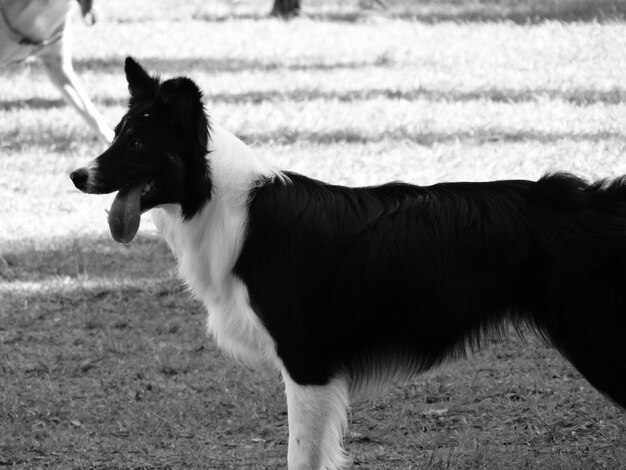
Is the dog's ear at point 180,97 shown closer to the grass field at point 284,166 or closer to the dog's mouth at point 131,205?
the dog's mouth at point 131,205

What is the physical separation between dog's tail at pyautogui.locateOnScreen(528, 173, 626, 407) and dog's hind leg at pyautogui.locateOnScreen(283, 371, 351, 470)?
0.94 metres

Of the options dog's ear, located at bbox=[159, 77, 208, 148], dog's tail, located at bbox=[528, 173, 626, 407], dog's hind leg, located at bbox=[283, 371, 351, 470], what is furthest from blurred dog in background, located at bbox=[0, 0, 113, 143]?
dog's tail, located at bbox=[528, 173, 626, 407]

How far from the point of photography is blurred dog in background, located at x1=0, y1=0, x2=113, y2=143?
10164mm

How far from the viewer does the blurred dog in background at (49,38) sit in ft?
33.3

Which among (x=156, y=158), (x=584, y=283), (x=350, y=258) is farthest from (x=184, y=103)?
(x=584, y=283)

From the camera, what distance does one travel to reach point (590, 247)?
4.58 metres

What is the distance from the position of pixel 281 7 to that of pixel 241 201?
15.4m

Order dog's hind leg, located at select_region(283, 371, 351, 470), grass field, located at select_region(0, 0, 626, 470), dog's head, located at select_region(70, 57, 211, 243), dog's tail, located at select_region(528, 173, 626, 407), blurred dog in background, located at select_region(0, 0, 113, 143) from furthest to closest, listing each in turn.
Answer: blurred dog in background, located at select_region(0, 0, 113, 143), grass field, located at select_region(0, 0, 626, 470), dog's hind leg, located at select_region(283, 371, 351, 470), dog's head, located at select_region(70, 57, 211, 243), dog's tail, located at select_region(528, 173, 626, 407)

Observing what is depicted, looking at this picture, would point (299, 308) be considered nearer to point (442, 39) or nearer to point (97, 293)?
point (97, 293)

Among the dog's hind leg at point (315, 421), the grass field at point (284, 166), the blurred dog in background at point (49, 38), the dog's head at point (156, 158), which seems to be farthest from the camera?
the blurred dog in background at point (49, 38)

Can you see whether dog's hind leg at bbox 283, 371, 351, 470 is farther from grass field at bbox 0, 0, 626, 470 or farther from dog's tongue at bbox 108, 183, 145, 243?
dog's tongue at bbox 108, 183, 145, 243

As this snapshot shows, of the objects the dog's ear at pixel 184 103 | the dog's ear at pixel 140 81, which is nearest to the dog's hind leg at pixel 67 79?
the dog's ear at pixel 140 81

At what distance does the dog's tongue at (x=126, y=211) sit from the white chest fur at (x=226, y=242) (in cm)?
17

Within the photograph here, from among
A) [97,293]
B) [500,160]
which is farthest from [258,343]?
[500,160]
